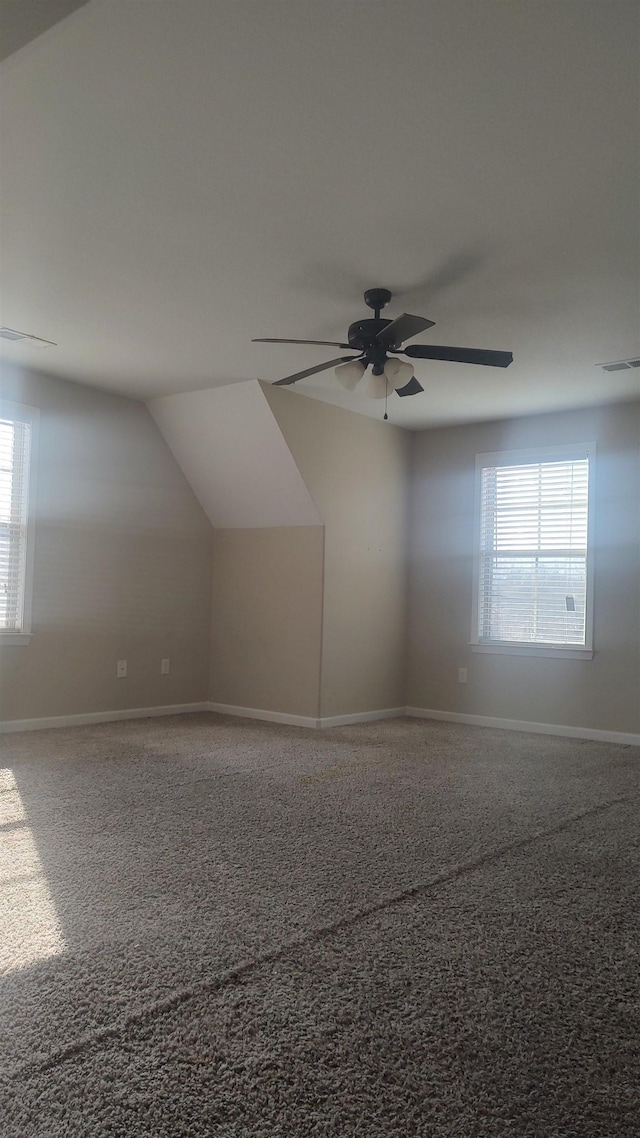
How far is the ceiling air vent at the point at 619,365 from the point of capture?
4.58m

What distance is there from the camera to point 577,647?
219 inches

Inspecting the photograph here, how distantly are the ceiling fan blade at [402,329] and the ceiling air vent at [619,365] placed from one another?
1726 millimetres

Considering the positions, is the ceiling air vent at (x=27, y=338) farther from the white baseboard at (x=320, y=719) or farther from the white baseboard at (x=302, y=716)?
the white baseboard at (x=302, y=716)

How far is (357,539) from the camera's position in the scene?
598 cm

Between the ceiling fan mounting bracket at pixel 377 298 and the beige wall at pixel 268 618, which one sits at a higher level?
the ceiling fan mounting bracket at pixel 377 298

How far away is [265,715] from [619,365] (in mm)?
3447

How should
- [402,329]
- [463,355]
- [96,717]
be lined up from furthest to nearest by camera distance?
[96,717] < [463,355] < [402,329]

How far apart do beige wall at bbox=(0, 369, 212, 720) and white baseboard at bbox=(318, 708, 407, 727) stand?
1.20 metres

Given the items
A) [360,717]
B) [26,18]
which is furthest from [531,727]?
[26,18]

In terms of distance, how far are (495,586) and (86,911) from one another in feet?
14.4

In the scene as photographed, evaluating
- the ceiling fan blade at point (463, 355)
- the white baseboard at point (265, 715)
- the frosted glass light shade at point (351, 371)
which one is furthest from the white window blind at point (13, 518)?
the ceiling fan blade at point (463, 355)

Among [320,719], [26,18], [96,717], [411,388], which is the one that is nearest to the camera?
[26,18]

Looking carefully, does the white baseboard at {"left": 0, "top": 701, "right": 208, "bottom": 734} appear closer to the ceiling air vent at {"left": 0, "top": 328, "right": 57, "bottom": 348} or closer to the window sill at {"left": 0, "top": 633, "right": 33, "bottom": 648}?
the window sill at {"left": 0, "top": 633, "right": 33, "bottom": 648}

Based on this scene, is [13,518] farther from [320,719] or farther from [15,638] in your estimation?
[320,719]
